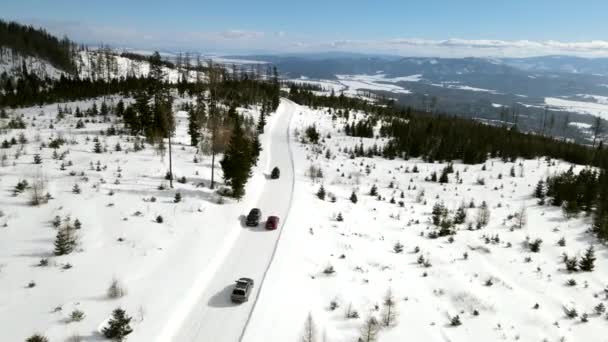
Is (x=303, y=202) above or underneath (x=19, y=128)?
underneath

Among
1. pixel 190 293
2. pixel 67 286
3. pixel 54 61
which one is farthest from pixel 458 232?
pixel 54 61

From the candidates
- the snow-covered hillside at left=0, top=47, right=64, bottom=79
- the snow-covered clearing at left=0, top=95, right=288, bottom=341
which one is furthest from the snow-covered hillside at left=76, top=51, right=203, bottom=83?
the snow-covered clearing at left=0, top=95, right=288, bottom=341

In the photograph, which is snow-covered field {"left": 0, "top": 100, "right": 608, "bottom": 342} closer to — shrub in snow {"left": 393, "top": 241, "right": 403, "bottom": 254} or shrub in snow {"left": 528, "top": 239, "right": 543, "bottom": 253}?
shrub in snow {"left": 393, "top": 241, "right": 403, "bottom": 254}

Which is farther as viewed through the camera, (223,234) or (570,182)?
(570,182)

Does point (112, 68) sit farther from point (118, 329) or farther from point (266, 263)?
point (118, 329)

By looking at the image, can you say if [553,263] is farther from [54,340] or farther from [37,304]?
[37,304]

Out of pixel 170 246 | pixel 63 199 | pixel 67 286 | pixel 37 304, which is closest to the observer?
pixel 37 304

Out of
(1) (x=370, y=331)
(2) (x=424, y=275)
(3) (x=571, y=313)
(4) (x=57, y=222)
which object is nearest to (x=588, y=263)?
(3) (x=571, y=313)
